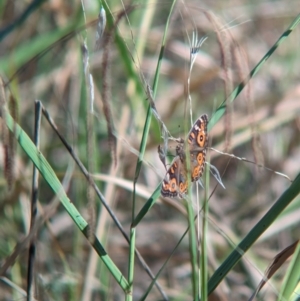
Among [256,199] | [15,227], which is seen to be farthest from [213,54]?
[15,227]

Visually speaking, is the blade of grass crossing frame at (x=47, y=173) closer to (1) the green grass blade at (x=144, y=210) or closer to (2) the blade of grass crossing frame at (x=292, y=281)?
(1) the green grass blade at (x=144, y=210)

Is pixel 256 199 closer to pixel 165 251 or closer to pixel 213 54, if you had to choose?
pixel 165 251

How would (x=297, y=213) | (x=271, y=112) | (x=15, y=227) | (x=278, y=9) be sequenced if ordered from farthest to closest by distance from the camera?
(x=278, y=9), (x=271, y=112), (x=297, y=213), (x=15, y=227)

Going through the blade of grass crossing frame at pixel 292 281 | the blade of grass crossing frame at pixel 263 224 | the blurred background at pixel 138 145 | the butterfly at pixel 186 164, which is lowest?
the blade of grass crossing frame at pixel 292 281

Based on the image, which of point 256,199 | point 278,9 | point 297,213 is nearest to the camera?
point 297,213

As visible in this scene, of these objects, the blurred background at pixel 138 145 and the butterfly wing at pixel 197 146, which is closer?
the butterfly wing at pixel 197 146

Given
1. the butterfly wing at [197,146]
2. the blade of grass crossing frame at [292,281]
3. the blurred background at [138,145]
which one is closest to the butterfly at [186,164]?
the butterfly wing at [197,146]

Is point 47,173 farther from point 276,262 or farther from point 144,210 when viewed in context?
point 276,262

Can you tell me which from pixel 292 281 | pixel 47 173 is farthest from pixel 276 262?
pixel 47 173
